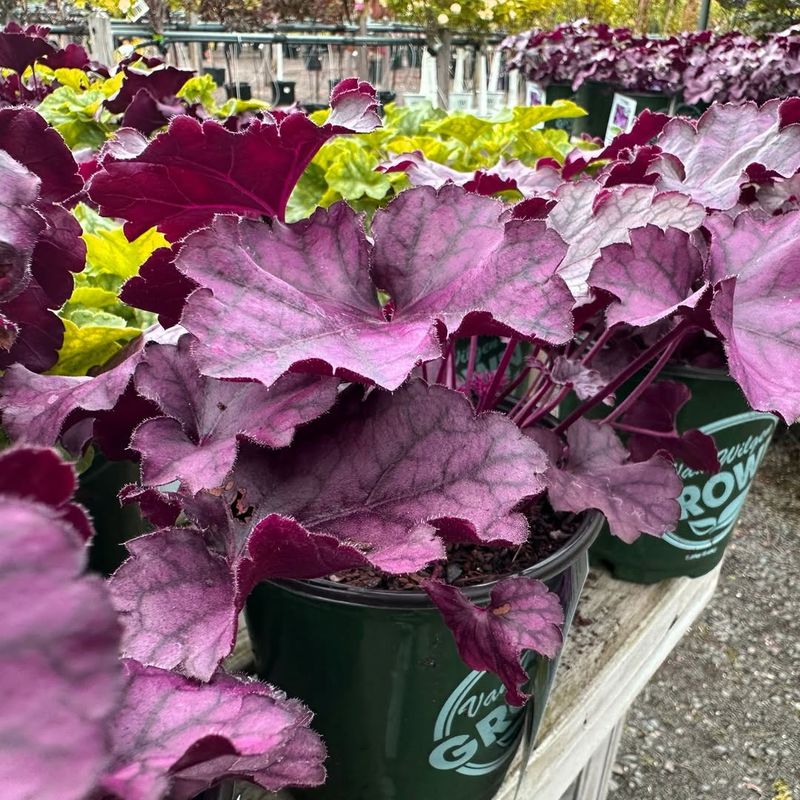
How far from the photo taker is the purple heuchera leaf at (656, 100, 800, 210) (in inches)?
28.6

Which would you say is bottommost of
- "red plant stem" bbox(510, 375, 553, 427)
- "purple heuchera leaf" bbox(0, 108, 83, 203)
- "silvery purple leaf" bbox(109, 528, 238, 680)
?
"red plant stem" bbox(510, 375, 553, 427)

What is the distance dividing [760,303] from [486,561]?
0.27 m

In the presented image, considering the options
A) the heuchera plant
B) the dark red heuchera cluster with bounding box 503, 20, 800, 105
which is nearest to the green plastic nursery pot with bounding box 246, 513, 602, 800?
the heuchera plant

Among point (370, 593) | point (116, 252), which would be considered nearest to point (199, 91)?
point (116, 252)

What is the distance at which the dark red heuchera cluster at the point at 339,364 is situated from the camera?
406mm

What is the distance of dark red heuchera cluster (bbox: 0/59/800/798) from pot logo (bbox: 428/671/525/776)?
12 cm

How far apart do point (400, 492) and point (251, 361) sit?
114 mm

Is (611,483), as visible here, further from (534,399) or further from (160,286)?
(160,286)

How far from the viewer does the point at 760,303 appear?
537 mm

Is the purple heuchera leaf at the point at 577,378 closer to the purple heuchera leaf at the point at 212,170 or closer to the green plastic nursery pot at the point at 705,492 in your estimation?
the purple heuchera leaf at the point at 212,170

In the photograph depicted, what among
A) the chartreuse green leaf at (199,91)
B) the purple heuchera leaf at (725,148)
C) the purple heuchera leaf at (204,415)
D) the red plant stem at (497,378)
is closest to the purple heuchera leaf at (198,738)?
the purple heuchera leaf at (204,415)

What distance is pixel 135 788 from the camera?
0.84 ft

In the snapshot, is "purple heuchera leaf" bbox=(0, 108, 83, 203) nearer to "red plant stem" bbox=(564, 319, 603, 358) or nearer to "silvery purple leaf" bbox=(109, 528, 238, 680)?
"silvery purple leaf" bbox=(109, 528, 238, 680)

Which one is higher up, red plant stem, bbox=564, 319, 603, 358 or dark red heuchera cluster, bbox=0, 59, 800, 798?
dark red heuchera cluster, bbox=0, 59, 800, 798
